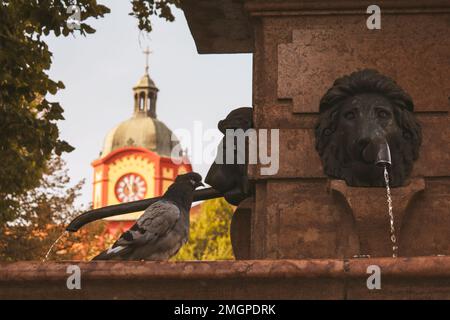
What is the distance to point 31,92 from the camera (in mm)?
9180

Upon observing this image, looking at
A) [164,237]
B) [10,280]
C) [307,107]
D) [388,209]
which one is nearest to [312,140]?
[307,107]

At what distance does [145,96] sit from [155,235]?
90.1 metres

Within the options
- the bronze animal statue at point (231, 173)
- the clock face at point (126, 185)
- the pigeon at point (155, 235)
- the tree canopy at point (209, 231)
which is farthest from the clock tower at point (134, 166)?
the pigeon at point (155, 235)

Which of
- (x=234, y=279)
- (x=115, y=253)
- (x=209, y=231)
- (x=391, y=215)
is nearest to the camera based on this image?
(x=234, y=279)

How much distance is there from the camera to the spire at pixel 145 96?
9181 centimetres

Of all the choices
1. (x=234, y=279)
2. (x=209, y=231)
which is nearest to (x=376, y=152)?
(x=234, y=279)

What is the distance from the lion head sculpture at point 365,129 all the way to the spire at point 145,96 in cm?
8670

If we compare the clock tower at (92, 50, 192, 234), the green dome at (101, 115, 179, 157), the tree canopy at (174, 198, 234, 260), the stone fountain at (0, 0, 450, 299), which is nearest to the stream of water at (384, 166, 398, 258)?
the stone fountain at (0, 0, 450, 299)

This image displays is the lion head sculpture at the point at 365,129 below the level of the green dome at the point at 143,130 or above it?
below

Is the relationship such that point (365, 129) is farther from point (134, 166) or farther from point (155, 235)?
point (134, 166)

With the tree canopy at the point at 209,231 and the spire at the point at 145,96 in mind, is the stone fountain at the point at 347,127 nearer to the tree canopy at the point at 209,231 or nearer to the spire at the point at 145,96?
the tree canopy at the point at 209,231

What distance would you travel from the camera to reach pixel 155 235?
13.6 feet

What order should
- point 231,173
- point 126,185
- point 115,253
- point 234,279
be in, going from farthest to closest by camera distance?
point 126,185, point 231,173, point 115,253, point 234,279

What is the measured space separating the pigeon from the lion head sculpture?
0.89m
